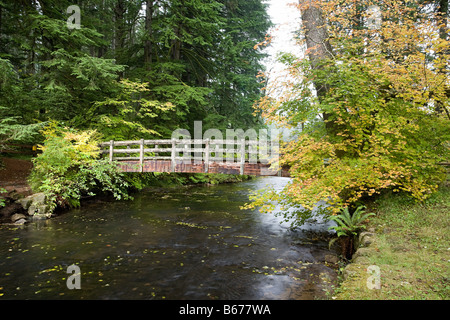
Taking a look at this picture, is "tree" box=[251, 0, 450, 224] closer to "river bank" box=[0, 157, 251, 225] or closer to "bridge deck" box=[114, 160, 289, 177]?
"bridge deck" box=[114, 160, 289, 177]

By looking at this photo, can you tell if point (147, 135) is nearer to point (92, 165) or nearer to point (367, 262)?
point (92, 165)

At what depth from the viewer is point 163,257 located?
614 cm

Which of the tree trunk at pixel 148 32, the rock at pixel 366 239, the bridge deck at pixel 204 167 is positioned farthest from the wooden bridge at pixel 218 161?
the tree trunk at pixel 148 32

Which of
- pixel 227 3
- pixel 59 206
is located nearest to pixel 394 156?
pixel 59 206

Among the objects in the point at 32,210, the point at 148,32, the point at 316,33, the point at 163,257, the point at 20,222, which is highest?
the point at 148,32

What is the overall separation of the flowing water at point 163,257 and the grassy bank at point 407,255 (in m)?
0.75

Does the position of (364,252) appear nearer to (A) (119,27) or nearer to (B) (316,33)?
(B) (316,33)

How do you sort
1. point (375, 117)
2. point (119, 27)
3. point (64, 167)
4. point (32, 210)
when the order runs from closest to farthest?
point (375, 117)
point (32, 210)
point (64, 167)
point (119, 27)

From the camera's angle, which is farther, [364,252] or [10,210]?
[10,210]

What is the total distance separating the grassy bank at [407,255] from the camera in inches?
148

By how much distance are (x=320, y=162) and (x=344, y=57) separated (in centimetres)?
276

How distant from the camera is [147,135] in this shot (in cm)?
1531

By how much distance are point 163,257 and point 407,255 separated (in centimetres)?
514

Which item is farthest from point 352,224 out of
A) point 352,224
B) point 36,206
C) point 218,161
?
point 36,206
